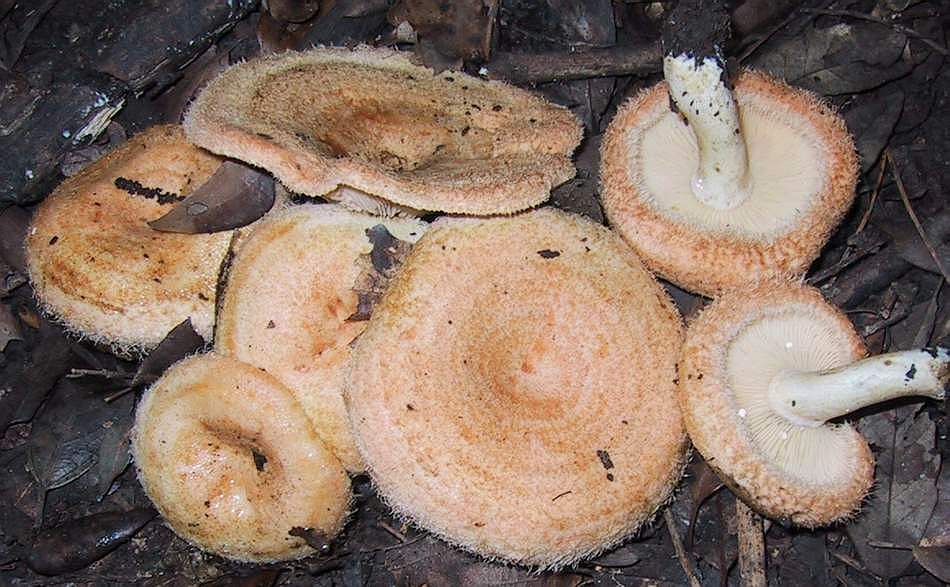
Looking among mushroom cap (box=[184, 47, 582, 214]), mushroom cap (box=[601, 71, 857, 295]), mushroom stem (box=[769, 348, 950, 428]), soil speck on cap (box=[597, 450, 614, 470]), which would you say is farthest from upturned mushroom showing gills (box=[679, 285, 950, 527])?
mushroom cap (box=[184, 47, 582, 214])

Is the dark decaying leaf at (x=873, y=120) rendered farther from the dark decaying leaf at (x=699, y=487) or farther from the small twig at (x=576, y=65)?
the dark decaying leaf at (x=699, y=487)

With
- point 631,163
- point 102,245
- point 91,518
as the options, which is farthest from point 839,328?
point 91,518

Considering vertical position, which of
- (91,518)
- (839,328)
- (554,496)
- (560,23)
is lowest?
(91,518)

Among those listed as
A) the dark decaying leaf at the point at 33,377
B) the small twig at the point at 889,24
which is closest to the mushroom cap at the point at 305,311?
the dark decaying leaf at the point at 33,377

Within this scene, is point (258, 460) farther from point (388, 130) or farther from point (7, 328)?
point (7, 328)

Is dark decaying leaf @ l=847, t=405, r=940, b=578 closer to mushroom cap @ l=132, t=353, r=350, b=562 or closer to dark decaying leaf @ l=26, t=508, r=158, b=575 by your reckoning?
mushroom cap @ l=132, t=353, r=350, b=562

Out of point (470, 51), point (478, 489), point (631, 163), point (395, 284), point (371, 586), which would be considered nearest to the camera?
point (478, 489)

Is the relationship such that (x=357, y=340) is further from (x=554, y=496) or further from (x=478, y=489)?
(x=554, y=496)
